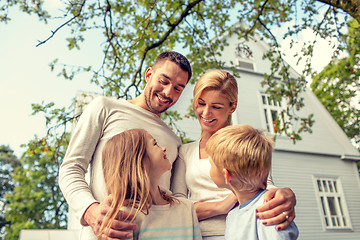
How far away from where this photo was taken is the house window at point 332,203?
41.9 ft

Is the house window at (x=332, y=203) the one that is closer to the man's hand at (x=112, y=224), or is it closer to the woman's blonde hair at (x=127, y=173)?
the woman's blonde hair at (x=127, y=173)

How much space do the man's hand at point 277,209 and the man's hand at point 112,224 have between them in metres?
0.57

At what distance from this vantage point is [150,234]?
4.96 ft

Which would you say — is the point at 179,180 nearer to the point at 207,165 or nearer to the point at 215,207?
the point at 207,165

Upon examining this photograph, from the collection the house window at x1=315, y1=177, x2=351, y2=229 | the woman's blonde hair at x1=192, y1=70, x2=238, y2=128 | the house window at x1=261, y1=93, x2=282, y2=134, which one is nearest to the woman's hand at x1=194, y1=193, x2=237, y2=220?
the woman's blonde hair at x1=192, y1=70, x2=238, y2=128

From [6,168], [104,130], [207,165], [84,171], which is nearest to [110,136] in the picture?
[104,130]

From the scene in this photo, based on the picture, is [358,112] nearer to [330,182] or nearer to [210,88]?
[330,182]

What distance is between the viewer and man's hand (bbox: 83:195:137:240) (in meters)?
1.39

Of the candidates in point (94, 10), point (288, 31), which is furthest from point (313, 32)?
point (94, 10)

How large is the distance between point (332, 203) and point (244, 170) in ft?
44.6

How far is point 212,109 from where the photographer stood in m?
2.04

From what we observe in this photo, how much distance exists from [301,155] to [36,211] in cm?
1725

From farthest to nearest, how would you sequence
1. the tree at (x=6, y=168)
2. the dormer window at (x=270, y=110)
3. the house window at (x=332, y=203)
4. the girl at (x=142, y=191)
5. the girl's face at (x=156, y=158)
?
1. the tree at (x=6, y=168)
2. the dormer window at (x=270, y=110)
3. the house window at (x=332, y=203)
4. the girl's face at (x=156, y=158)
5. the girl at (x=142, y=191)

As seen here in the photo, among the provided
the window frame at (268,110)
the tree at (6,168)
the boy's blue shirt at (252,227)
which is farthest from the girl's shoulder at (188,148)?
the tree at (6,168)
